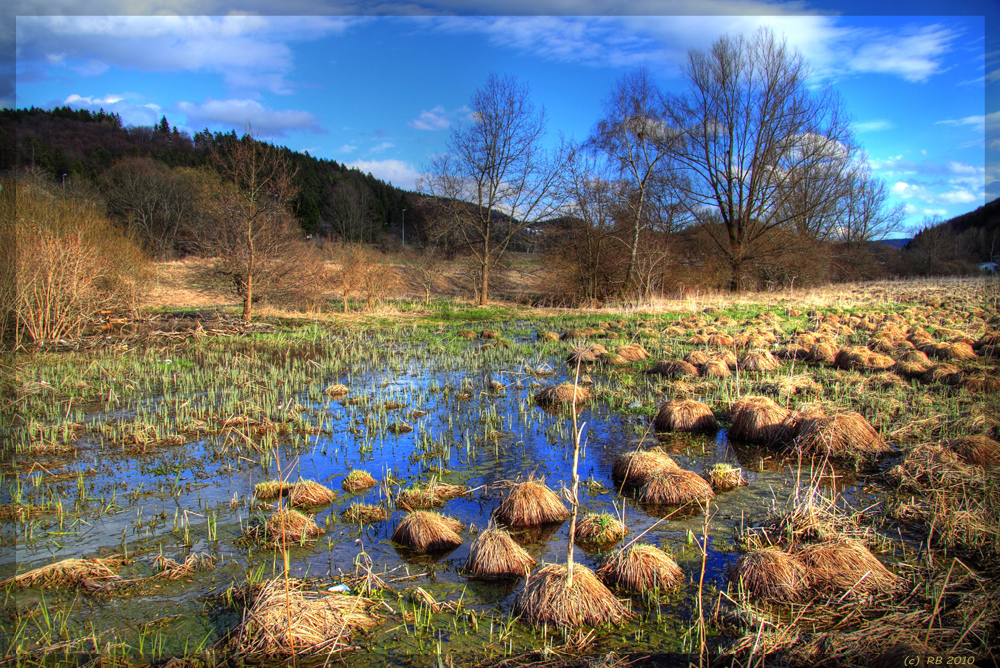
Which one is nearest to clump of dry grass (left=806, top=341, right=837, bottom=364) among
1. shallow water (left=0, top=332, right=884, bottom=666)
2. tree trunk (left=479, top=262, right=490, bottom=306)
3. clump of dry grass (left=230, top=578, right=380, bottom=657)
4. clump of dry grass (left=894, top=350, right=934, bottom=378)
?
clump of dry grass (left=894, top=350, right=934, bottom=378)

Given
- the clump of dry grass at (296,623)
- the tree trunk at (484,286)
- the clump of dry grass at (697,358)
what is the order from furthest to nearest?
the tree trunk at (484,286) < the clump of dry grass at (697,358) < the clump of dry grass at (296,623)

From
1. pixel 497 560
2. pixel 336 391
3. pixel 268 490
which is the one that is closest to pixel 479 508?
pixel 497 560

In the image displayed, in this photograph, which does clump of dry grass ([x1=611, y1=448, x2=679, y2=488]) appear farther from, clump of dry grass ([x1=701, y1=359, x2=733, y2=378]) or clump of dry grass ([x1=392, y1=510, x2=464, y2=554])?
clump of dry grass ([x1=701, y1=359, x2=733, y2=378])

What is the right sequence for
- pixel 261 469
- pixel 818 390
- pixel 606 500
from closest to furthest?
pixel 606 500, pixel 261 469, pixel 818 390

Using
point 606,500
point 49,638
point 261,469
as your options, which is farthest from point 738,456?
point 49,638

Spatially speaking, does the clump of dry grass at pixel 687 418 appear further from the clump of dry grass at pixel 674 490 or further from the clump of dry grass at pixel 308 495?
the clump of dry grass at pixel 308 495

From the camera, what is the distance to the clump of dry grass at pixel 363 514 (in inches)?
216

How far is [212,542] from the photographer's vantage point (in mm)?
5039

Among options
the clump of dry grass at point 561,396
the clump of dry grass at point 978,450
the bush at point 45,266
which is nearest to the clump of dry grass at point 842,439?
the clump of dry grass at point 978,450

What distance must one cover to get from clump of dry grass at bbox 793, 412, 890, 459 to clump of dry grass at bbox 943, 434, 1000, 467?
823 mm

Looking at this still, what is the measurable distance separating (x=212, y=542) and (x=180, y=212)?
47780 mm

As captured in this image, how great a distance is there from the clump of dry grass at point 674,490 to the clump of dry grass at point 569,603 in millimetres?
2043

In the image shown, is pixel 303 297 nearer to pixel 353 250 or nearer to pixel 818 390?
pixel 353 250

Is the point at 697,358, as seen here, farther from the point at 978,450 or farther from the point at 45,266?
the point at 45,266
